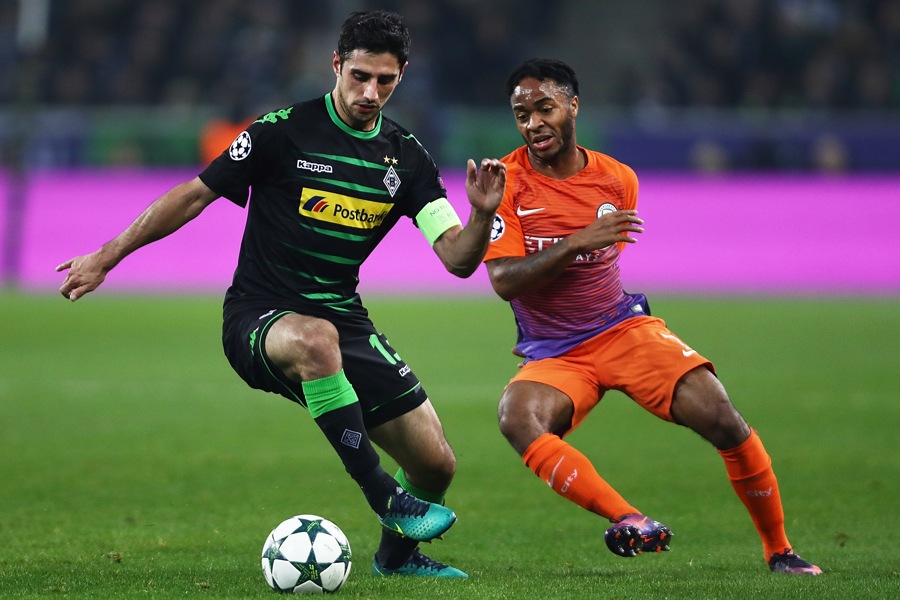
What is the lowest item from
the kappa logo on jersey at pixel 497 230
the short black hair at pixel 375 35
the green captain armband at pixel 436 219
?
the kappa logo on jersey at pixel 497 230

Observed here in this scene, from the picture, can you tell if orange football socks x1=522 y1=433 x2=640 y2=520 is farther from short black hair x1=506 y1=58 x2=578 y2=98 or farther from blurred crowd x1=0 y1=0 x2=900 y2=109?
blurred crowd x1=0 y1=0 x2=900 y2=109

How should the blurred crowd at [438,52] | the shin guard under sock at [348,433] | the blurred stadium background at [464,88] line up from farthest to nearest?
the blurred crowd at [438,52] → the blurred stadium background at [464,88] → the shin guard under sock at [348,433]

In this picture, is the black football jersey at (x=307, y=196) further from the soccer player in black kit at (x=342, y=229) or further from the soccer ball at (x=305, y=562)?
the soccer ball at (x=305, y=562)

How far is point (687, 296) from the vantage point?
742 inches

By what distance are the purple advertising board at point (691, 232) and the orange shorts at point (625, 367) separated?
1237cm

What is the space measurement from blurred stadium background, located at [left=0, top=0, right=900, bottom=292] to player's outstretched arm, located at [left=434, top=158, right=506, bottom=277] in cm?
1284

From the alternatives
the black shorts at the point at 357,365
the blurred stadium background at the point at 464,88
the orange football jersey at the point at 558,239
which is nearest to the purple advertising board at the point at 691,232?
the blurred stadium background at the point at 464,88

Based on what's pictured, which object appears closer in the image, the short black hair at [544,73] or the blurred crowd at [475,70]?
the short black hair at [544,73]

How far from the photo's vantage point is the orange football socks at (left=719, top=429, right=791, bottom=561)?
5676 mm

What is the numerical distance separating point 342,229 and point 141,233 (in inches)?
31.5

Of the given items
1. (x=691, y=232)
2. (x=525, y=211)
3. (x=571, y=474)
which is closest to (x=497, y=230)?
(x=525, y=211)

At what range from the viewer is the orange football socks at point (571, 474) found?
529 centimetres

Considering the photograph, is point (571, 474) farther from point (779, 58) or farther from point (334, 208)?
point (779, 58)

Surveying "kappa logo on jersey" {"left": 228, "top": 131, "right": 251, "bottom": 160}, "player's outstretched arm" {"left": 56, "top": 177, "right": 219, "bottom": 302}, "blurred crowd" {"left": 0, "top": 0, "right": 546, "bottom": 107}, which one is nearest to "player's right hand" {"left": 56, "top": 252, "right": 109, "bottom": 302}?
"player's outstretched arm" {"left": 56, "top": 177, "right": 219, "bottom": 302}
